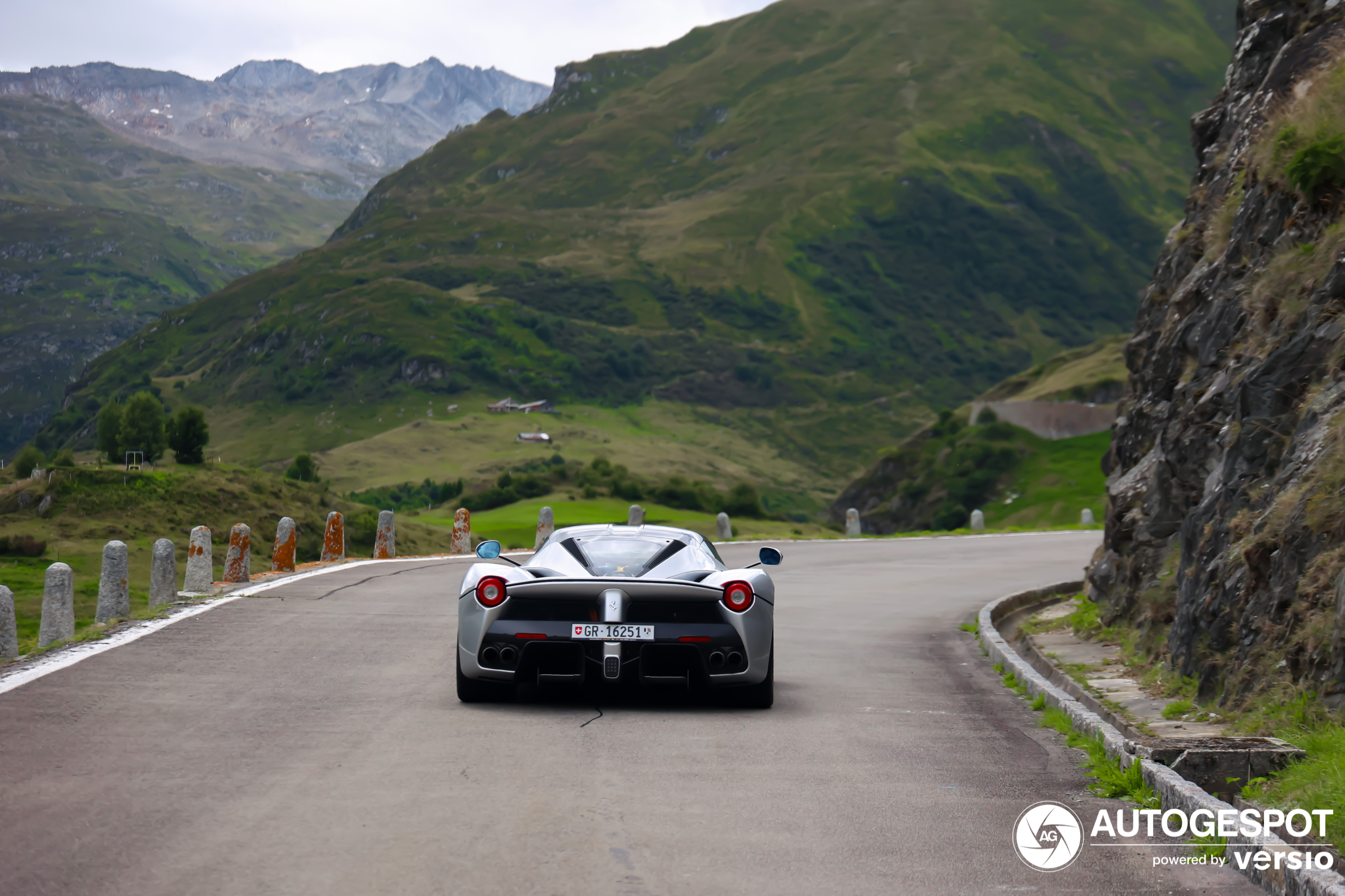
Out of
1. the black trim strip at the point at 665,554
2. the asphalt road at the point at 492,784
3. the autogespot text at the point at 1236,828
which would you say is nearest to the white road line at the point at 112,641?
the asphalt road at the point at 492,784

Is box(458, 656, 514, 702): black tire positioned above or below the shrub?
below

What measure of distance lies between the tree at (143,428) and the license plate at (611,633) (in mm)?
51942

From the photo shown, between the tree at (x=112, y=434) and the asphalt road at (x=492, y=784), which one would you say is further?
the tree at (x=112, y=434)

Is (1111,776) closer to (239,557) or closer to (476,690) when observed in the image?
(476,690)

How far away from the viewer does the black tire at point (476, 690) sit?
905 centimetres

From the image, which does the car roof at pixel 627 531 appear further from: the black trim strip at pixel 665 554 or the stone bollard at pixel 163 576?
the stone bollard at pixel 163 576

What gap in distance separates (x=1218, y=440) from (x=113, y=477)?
115ft

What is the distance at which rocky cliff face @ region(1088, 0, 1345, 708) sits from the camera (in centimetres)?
813

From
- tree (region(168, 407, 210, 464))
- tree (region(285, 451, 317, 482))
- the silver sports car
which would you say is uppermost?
tree (region(168, 407, 210, 464))

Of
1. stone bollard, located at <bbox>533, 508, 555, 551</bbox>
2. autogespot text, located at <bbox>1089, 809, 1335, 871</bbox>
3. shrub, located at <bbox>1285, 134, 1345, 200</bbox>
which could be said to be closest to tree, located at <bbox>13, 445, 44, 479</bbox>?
stone bollard, located at <bbox>533, 508, 555, 551</bbox>

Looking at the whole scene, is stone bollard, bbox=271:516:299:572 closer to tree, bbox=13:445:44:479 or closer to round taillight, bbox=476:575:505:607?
round taillight, bbox=476:575:505:607

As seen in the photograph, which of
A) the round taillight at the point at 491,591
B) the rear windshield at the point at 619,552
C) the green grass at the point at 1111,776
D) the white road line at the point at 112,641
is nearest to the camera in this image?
the green grass at the point at 1111,776

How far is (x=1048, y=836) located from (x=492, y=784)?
8.75 ft

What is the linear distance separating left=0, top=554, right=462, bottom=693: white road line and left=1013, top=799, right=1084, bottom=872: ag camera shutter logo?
671 cm
